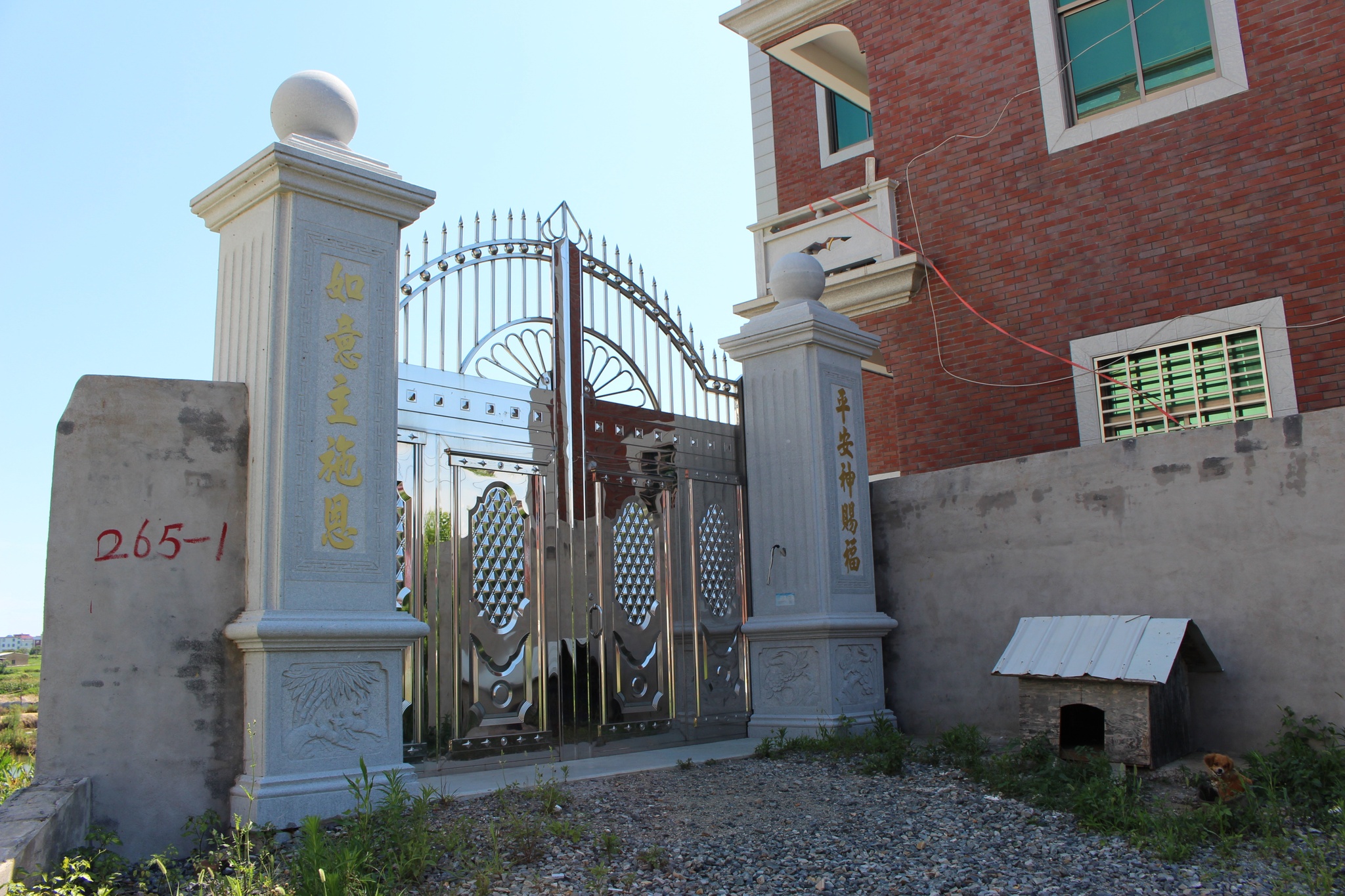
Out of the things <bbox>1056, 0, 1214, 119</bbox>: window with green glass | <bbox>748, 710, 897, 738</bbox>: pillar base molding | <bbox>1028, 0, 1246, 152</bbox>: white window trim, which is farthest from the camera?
<bbox>1056, 0, 1214, 119</bbox>: window with green glass

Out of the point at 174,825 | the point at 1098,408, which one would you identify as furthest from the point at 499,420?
the point at 1098,408

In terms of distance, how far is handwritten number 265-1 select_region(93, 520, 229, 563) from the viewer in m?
4.00

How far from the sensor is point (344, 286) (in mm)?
4535

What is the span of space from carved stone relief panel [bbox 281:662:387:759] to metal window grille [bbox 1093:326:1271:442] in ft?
18.6

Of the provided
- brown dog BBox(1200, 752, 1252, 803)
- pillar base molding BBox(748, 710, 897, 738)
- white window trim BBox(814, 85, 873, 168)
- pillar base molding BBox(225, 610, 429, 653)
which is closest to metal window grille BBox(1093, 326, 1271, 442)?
pillar base molding BBox(748, 710, 897, 738)

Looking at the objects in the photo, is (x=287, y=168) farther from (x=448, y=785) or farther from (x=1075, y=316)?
(x=1075, y=316)

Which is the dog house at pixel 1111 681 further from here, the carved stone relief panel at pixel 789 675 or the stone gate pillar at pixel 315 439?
the stone gate pillar at pixel 315 439

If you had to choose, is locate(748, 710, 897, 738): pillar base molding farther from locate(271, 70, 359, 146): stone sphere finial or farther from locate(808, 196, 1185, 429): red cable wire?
locate(271, 70, 359, 146): stone sphere finial

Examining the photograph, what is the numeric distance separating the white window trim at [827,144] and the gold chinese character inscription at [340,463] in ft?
26.3

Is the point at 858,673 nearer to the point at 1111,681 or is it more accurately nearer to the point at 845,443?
the point at 845,443

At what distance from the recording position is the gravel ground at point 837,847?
133 inches

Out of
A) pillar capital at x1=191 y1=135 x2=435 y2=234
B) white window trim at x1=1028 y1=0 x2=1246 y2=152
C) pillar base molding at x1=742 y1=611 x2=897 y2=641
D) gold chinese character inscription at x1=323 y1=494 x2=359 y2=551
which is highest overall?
white window trim at x1=1028 y1=0 x2=1246 y2=152

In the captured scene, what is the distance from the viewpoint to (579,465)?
6172mm

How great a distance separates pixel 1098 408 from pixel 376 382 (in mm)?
5875
